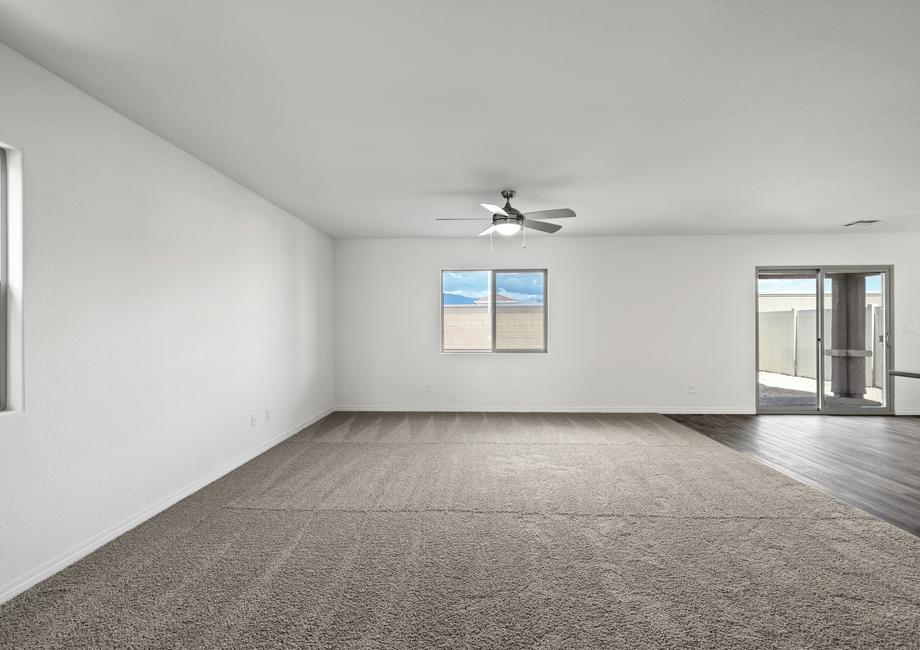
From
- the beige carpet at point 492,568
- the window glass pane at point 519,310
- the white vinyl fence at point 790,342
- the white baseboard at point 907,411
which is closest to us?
the beige carpet at point 492,568

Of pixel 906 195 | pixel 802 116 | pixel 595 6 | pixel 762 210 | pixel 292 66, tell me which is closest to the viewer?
pixel 595 6

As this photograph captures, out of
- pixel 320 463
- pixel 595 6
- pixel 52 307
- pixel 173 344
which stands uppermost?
pixel 595 6

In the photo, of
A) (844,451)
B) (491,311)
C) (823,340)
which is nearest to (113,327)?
(491,311)

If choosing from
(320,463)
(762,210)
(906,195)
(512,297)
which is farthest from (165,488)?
(906,195)

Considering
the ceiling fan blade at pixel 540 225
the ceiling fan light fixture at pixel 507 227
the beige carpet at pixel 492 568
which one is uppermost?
the ceiling fan blade at pixel 540 225

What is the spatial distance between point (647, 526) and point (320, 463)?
279cm

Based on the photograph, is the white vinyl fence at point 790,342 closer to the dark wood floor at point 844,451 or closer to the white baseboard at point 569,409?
the dark wood floor at point 844,451

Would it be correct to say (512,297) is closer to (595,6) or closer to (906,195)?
(906,195)

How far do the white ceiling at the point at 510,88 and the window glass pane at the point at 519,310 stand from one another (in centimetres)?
239

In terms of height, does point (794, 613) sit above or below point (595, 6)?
below

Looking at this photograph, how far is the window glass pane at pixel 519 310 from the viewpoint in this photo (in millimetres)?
6504

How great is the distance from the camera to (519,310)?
21.5 ft

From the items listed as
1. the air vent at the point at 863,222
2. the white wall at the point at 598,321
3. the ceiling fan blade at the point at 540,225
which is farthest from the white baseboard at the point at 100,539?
the air vent at the point at 863,222

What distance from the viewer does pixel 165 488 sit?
307cm
